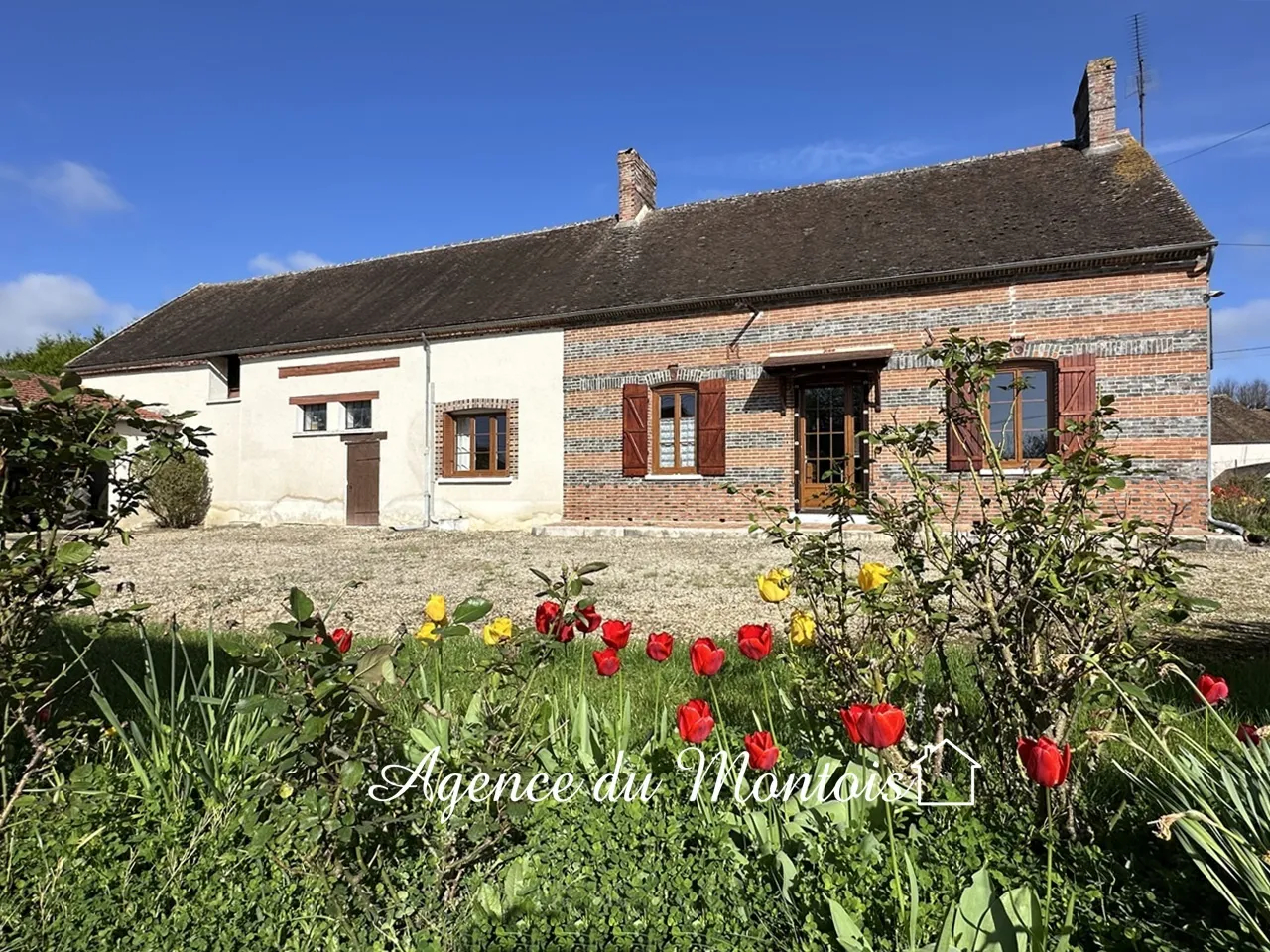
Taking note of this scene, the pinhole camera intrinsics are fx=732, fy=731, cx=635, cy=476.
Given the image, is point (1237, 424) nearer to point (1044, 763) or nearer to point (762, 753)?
point (1044, 763)

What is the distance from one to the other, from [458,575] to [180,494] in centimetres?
1069

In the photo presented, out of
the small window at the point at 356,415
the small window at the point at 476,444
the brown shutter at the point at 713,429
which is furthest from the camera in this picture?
the small window at the point at 356,415

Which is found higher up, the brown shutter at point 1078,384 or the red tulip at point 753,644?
the brown shutter at point 1078,384

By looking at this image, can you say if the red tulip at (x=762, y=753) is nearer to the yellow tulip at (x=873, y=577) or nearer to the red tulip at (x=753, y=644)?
the red tulip at (x=753, y=644)

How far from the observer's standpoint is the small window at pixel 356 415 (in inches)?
595

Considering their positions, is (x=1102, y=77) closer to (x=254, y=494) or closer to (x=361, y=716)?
(x=361, y=716)

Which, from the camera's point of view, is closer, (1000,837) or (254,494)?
(1000,837)

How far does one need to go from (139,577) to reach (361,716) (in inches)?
313

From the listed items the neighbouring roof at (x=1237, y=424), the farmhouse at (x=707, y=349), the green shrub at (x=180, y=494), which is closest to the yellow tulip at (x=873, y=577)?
the farmhouse at (x=707, y=349)

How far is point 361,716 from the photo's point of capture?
1.75 metres

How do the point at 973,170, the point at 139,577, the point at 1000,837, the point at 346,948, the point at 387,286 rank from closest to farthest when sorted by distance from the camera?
the point at 346,948, the point at 1000,837, the point at 139,577, the point at 973,170, the point at 387,286

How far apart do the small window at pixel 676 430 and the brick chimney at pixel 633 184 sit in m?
5.10

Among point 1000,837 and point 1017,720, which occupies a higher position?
point 1017,720

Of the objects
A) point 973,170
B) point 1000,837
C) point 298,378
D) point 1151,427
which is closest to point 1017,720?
point 1000,837
